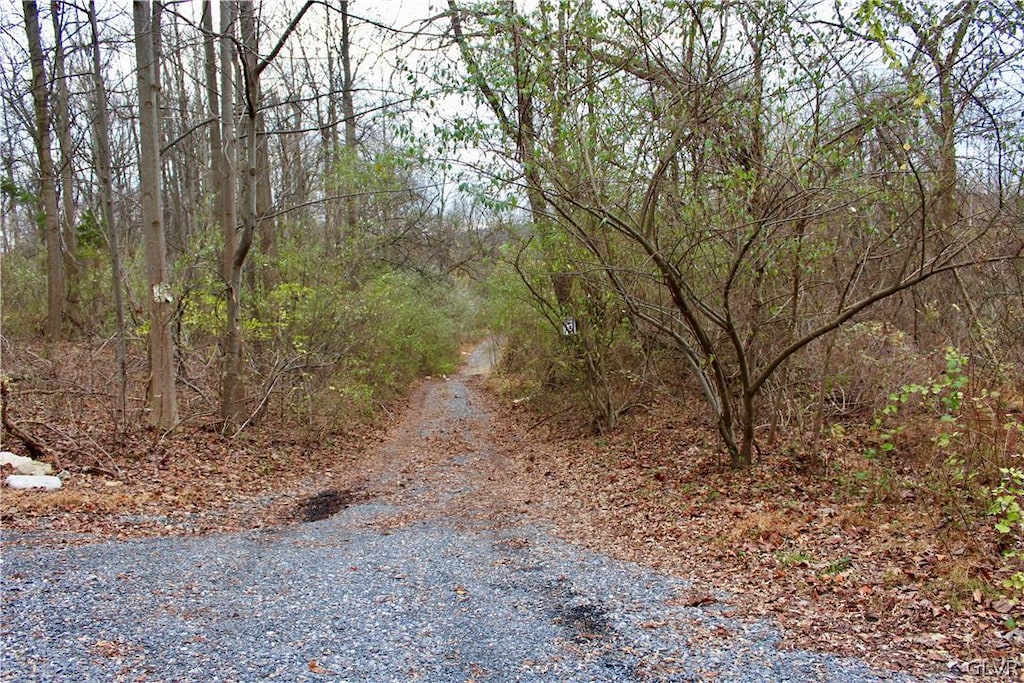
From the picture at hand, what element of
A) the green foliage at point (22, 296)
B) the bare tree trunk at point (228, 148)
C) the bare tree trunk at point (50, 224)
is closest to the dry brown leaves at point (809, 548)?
the bare tree trunk at point (228, 148)

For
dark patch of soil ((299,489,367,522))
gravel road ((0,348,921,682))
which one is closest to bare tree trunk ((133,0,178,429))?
dark patch of soil ((299,489,367,522))

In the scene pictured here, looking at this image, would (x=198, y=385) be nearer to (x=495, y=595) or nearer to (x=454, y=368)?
(x=495, y=595)

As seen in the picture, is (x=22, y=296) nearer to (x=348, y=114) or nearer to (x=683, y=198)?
(x=348, y=114)

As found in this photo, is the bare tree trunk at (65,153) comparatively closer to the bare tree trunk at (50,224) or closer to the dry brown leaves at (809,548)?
the bare tree trunk at (50,224)

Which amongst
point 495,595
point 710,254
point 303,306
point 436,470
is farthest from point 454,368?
point 495,595

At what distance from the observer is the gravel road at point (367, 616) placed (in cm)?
383

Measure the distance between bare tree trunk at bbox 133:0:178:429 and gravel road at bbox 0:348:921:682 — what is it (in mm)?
3987

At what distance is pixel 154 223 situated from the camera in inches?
379

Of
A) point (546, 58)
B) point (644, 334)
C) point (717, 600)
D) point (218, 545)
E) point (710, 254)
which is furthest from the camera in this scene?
point (644, 334)

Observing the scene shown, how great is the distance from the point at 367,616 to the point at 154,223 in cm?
718

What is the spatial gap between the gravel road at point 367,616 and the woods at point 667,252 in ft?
7.04

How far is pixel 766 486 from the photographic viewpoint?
25.0 ft

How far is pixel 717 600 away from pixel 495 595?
159cm

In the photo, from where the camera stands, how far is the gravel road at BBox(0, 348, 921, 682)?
3826 millimetres
